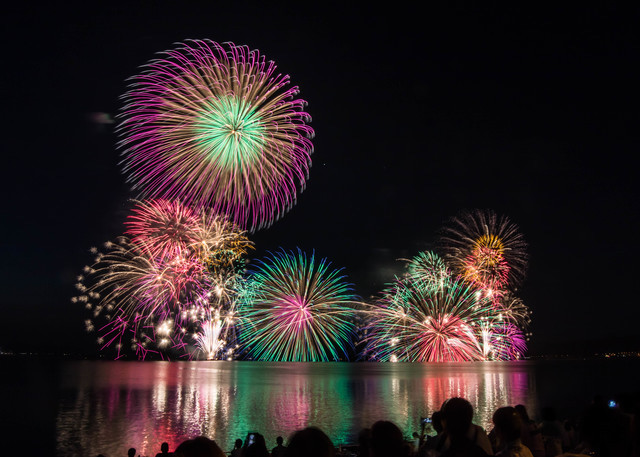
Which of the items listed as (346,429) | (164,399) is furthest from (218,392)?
(346,429)

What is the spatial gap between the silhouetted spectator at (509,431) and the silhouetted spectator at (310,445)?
10.7 feet

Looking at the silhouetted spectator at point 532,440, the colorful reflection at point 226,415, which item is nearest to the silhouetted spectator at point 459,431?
the silhouetted spectator at point 532,440

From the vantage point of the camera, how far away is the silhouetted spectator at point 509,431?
628cm

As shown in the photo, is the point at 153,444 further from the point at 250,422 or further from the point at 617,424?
the point at 617,424

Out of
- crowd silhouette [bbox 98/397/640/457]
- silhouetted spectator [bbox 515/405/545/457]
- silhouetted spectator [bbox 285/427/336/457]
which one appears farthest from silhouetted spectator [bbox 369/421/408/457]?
silhouetted spectator [bbox 515/405/545/457]

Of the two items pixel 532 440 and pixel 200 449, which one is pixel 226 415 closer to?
pixel 532 440

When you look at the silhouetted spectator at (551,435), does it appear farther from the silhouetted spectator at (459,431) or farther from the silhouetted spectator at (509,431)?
the silhouetted spectator at (459,431)

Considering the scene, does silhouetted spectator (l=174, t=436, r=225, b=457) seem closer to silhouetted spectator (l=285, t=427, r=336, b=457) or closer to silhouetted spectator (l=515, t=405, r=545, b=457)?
silhouetted spectator (l=285, t=427, r=336, b=457)

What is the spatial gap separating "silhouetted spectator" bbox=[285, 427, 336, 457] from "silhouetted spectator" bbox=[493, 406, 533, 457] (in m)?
3.25

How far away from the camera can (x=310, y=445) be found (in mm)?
3662

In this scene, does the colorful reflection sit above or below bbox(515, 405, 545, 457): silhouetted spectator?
below

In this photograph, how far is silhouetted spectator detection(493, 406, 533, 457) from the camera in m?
6.28

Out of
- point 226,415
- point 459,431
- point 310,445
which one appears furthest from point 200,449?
point 226,415

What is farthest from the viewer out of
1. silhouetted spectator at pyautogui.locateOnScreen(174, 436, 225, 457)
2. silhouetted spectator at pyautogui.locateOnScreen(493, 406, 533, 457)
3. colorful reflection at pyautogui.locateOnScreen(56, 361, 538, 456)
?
colorful reflection at pyautogui.locateOnScreen(56, 361, 538, 456)
